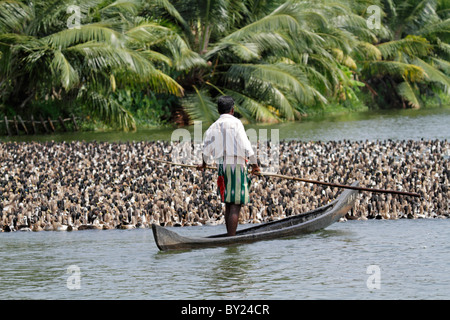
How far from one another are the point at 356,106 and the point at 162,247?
1325 inches

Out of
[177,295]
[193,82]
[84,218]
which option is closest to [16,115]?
[193,82]

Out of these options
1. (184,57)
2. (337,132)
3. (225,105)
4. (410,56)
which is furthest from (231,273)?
(410,56)

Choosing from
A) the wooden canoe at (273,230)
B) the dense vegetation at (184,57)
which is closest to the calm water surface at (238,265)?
the wooden canoe at (273,230)

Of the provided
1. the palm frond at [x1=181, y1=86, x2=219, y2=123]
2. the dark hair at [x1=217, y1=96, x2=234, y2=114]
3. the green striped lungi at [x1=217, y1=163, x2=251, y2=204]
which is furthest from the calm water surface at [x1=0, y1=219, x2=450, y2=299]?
the palm frond at [x1=181, y1=86, x2=219, y2=123]

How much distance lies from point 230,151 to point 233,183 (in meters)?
0.38

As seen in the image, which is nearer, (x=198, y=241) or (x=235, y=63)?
(x=198, y=241)

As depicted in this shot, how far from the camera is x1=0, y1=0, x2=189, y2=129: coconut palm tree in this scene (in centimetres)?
2062

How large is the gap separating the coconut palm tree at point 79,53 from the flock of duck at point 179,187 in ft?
12.3

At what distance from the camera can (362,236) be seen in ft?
33.2

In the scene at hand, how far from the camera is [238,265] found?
8680mm

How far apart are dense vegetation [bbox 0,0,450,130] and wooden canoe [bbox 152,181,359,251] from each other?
34.4 ft

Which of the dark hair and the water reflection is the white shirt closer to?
the dark hair
